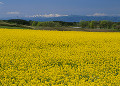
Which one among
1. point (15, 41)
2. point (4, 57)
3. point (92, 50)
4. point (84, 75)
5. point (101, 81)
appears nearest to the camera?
point (101, 81)

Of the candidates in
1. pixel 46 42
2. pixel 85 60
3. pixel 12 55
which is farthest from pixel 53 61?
pixel 46 42

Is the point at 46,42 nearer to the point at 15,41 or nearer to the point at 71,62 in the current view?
the point at 15,41

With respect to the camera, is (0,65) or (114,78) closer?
(114,78)

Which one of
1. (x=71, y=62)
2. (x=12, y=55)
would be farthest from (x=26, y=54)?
(x=71, y=62)

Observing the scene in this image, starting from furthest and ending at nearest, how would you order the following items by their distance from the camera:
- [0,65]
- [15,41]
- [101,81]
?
[15,41] → [0,65] → [101,81]

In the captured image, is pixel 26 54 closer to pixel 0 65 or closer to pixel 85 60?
pixel 0 65

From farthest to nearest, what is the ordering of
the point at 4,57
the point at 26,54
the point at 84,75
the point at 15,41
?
the point at 15,41
the point at 26,54
the point at 4,57
the point at 84,75

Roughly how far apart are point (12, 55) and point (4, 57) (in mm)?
668

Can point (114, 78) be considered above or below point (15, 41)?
below

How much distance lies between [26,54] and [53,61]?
8.17 feet

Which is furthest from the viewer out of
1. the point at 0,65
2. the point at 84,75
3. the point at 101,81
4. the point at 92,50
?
the point at 92,50

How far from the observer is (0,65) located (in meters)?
11.2

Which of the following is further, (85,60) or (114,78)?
(85,60)

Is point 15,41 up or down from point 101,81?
up
